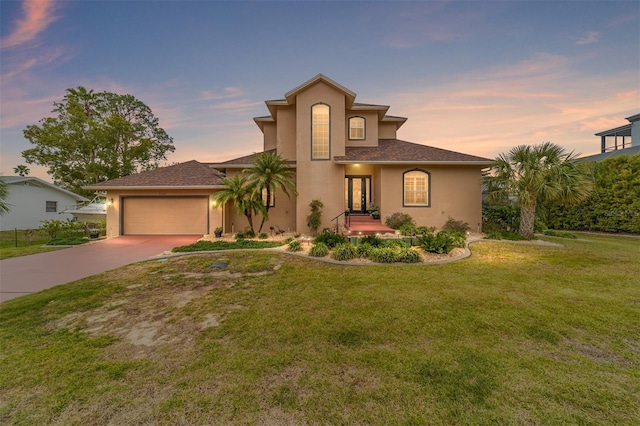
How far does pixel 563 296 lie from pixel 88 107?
41.5 metres

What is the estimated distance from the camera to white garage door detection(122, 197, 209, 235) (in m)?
14.4

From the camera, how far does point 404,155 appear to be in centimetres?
1383

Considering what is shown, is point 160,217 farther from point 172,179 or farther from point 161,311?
point 161,311

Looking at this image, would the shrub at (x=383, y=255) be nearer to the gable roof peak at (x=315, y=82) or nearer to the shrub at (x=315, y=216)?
the shrub at (x=315, y=216)

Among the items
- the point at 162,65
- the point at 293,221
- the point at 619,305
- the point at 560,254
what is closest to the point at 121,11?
the point at 162,65

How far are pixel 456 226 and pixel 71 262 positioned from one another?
16993 mm

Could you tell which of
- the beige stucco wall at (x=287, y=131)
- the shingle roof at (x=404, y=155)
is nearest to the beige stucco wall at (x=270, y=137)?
the beige stucco wall at (x=287, y=131)

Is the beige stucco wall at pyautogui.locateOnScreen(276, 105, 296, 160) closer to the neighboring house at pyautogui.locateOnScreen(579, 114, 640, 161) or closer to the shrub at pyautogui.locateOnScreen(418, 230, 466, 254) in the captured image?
the shrub at pyautogui.locateOnScreen(418, 230, 466, 254)

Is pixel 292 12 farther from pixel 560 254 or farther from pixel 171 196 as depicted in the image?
pixel 560 254

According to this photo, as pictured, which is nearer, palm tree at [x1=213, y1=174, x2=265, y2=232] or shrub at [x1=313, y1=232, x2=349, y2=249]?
shrub at [x1=313, y1=232, x2=349, y2=249]

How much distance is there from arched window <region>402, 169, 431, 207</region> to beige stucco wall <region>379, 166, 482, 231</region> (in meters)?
0.27

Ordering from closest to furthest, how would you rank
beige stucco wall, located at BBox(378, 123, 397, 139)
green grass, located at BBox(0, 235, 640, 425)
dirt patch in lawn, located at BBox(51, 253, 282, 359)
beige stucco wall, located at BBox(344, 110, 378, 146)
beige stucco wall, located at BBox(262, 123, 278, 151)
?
green grass, located at BBox(0, 235, 640, 425) < dirt patch in lawn, located at BBox(51, 253, 282, 359) < beige stucco wall, located at BBox(344, 110, 378, 146) < beige stucco wall, located at BBox(262, 123, 278, 151) < beige stucco wall, located at BBox(378, 123, 397, 139)

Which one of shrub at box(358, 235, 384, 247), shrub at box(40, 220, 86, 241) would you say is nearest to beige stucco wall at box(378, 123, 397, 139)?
shrub at box(358, 235, 384, 247)

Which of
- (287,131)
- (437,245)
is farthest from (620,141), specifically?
(287,131)
